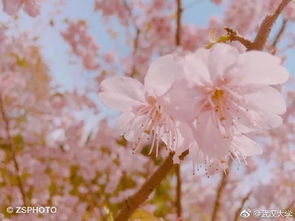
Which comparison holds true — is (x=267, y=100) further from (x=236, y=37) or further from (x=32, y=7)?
(x=32, y=7)

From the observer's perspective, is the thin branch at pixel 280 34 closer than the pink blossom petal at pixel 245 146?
No

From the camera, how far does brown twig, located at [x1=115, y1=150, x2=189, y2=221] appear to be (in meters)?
0.83

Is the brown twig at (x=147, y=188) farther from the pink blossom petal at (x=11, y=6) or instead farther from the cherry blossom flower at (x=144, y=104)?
the pink blossom petal at (x=11, y=6)

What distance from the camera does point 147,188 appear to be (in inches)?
34.0

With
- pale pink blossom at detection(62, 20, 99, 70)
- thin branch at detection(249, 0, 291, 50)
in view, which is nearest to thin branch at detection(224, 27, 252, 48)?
thin branch at detection(249, 0, 291, 50)

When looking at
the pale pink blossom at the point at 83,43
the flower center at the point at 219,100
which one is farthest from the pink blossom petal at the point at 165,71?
the pale pink blossom at the point at 83,43

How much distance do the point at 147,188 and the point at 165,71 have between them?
0.78 ft

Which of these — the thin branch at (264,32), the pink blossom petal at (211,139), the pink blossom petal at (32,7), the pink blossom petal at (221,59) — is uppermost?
the thin branch at (264,32)

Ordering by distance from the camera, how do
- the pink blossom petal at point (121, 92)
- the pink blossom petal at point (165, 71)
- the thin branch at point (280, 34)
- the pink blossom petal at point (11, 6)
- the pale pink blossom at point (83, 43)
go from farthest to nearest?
the pale pink blossom at point (83, 43) < the thin branch at point (280, 34) < the pink blossom petal at point (11, 6) < the pink blossom petal at point (121, 92) < the pink blossom petal at point (165, 71)

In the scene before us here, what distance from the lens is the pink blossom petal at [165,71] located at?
758 millimetres

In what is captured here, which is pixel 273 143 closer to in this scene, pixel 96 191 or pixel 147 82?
pixel 96 191

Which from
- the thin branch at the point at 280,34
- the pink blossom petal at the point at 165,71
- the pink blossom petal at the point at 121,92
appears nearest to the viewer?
the pink blossom petal at the point at 165,71

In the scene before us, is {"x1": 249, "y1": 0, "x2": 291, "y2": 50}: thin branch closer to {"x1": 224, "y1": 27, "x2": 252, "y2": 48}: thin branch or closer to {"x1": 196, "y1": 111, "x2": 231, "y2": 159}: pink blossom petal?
{"x1": 224, "y1": 27, "x2": 252, "y2": 48}: thin branch

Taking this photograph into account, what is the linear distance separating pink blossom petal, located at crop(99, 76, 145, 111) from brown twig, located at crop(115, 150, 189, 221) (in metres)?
0.14
